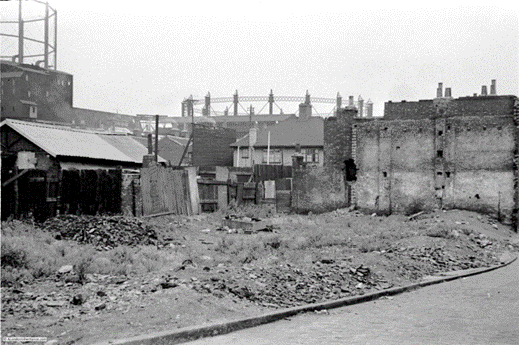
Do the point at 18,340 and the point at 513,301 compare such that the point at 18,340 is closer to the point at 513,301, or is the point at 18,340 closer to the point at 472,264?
the point at 513,301

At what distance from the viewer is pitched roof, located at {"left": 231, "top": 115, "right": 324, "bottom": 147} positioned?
155 feet

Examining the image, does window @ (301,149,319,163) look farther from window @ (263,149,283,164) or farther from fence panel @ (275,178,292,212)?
fence panel @ (275,178,292,212)

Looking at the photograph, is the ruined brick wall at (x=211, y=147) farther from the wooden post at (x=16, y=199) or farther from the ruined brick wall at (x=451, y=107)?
the wooden post at (x=16, y=199)

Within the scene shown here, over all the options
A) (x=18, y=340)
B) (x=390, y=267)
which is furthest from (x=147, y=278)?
(x=390, y=267)

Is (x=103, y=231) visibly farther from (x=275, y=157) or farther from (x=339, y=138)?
(x=275, y=157)

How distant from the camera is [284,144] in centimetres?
4741

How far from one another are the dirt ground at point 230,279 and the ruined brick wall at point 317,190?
1047 cm

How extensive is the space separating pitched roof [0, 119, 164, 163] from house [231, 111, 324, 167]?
52.1ft

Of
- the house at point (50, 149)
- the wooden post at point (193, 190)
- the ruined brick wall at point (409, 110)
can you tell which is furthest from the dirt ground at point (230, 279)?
the ruined brick wall at point (409, 110)

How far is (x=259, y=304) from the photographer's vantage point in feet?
32.5

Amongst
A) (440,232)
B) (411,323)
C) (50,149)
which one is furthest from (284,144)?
(411,323)

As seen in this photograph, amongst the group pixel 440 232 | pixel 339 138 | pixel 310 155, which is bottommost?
pixel 440 232

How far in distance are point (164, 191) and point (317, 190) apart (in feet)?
37.2

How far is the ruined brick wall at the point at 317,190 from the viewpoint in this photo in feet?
110
